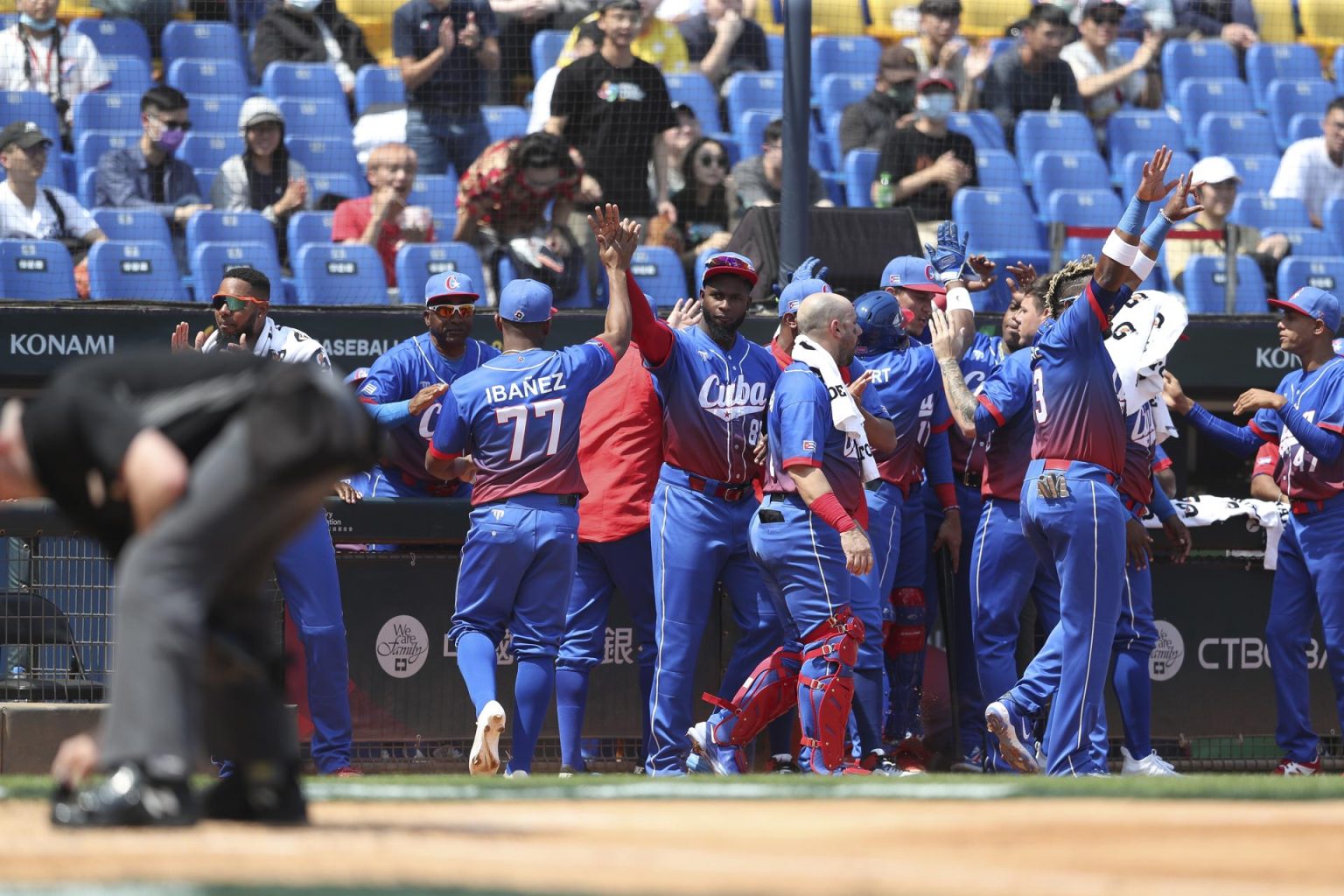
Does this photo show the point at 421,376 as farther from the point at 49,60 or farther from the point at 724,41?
the point at 724,41

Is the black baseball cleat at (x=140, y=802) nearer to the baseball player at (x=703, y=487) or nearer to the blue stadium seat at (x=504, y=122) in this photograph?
the baseball player at (x=703, y=487)

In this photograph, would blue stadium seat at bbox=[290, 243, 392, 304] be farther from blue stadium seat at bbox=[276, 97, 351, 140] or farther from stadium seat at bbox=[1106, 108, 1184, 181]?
stadium seat at bbox=[1106, 108, 1184, 181]

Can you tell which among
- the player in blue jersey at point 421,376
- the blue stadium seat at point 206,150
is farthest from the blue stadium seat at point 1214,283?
the blue stadium seat at point 206,150

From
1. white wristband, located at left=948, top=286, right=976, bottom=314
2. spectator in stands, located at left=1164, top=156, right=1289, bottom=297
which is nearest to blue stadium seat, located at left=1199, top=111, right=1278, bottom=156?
spectator in stands, located at left=1164, top=156, right=1289, bottom=297

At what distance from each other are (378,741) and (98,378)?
4649 mm

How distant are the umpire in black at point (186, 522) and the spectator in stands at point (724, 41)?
9.45 metres

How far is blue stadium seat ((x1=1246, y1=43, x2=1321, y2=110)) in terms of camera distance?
13.8 m

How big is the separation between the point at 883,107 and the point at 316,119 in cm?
359

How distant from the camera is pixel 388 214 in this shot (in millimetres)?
10344

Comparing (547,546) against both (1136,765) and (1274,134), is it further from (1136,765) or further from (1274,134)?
(1274,134)

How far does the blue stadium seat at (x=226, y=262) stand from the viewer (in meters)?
9.71

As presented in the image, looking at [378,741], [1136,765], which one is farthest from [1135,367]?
[378,741]

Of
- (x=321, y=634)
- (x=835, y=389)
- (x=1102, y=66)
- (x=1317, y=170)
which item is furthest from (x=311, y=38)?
(x=1317, y=170)

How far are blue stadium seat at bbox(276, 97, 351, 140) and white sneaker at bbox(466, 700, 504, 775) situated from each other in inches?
216
